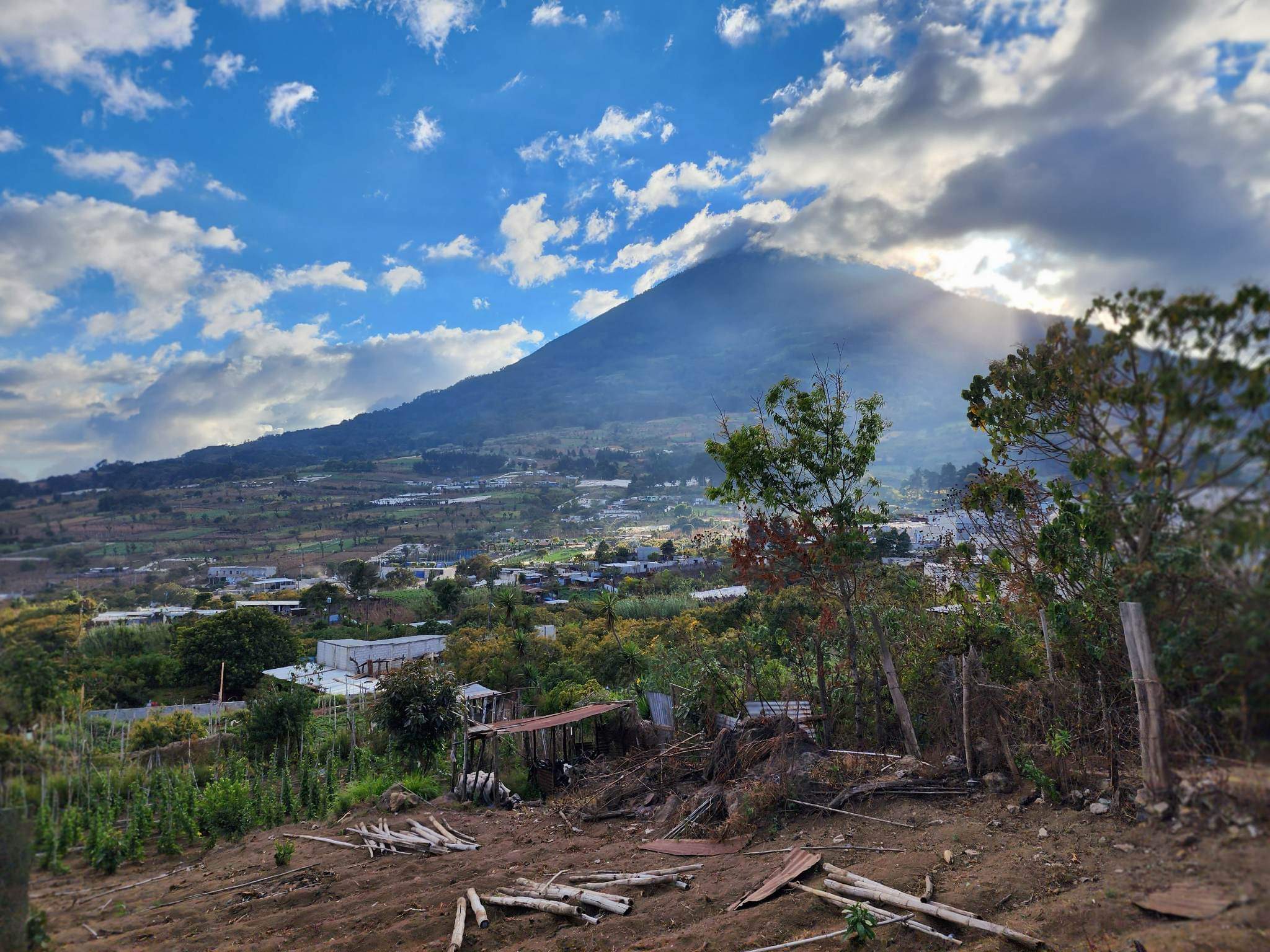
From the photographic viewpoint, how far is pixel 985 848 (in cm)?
510

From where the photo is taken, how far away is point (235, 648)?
24.6 m

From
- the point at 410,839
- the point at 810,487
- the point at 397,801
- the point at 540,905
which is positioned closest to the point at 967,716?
the point at 810,487

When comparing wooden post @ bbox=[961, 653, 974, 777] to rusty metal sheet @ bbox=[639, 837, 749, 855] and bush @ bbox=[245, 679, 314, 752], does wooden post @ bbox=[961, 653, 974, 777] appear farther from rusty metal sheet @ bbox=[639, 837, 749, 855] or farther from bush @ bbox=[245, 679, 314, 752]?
bush @ bbox=[245, 679, 314, 752]

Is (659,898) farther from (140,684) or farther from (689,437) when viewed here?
(689,437)

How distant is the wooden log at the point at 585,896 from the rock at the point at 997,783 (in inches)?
136

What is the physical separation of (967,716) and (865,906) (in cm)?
287

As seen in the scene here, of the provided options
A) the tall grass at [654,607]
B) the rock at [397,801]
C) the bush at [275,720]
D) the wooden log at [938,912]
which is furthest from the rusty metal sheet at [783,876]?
the tall grass at [654,607]

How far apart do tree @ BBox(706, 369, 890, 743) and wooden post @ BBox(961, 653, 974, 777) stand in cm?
151

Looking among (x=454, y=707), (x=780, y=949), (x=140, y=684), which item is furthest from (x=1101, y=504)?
(x=140, y=684)

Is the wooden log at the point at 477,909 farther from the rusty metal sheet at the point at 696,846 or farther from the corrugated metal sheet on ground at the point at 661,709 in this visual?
the corrugated metal sheet on ground at the point at 661,709

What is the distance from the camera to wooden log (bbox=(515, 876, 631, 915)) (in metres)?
5.34

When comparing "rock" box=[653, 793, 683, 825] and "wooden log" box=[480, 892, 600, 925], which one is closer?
"wooden log" box=[480, 892, 600, 925]

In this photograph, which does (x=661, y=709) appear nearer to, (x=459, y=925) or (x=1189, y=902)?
(x=459, y=925)

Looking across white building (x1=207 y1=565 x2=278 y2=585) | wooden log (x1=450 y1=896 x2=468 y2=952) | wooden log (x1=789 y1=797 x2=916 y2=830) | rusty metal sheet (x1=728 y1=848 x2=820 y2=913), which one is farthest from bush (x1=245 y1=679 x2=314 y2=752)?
white building (x1=207 y1=565 x2=278 y2=585)
